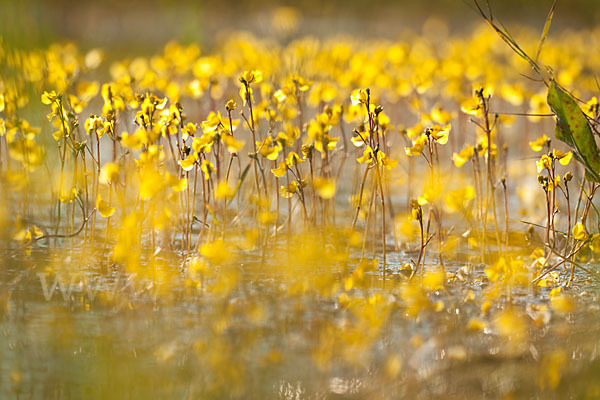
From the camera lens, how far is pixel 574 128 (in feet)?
7.50

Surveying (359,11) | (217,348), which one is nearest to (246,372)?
(217,348)

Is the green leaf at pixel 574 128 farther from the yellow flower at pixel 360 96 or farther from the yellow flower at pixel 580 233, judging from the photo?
the yellow flower at pixel 360 96

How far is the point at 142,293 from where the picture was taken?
2203 mm

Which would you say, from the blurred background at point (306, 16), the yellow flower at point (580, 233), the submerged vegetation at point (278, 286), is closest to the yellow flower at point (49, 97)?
the submerged vegetation at point (278, 286)

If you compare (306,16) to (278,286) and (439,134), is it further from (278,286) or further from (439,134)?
(278,286)

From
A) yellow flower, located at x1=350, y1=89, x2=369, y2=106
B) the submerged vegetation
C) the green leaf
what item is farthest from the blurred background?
the green leaf

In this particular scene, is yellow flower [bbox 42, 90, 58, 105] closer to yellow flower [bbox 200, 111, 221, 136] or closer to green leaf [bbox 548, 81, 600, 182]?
yellow flower [bbox 200, 111, 221, 136]

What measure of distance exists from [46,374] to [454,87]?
2763 millimetres

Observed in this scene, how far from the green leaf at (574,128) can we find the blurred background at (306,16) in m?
5.62

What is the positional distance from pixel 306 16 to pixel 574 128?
840cm

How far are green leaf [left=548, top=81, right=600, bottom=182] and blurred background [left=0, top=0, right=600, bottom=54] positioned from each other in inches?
221

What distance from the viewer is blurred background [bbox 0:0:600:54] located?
8852 mm

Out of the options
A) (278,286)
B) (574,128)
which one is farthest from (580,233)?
(278,286)

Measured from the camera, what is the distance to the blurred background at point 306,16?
885 centimetres
